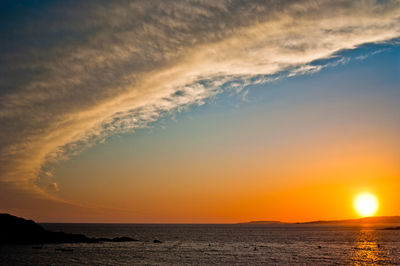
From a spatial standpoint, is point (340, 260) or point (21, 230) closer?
point (340, 260)

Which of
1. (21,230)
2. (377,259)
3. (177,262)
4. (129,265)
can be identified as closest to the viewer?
(129,265)

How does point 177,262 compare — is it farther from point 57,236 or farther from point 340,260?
point 57,236

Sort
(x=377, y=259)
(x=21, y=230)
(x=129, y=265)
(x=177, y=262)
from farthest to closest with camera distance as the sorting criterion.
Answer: (x=21, y=230)
(x=377, y=259)
(x=177, y=262)
(x=129, y=265)

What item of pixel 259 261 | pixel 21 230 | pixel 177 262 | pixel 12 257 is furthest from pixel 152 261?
pixel 21 230

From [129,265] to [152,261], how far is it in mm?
6418

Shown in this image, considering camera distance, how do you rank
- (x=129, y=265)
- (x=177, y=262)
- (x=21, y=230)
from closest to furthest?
(x=129, y=265), (x=177, y=262), (x=21, y=230)

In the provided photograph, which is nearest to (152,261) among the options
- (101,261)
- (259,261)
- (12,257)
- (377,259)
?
(101,261)

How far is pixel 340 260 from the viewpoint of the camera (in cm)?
6562

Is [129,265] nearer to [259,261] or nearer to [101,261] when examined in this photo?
[101,261]

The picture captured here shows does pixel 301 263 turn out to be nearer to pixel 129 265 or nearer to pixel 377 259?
pixel 377 259

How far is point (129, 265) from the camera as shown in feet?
190

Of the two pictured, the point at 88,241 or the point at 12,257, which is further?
the point at 88,241

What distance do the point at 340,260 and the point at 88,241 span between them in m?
78.9

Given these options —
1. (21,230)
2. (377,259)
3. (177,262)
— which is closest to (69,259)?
(177,262)
